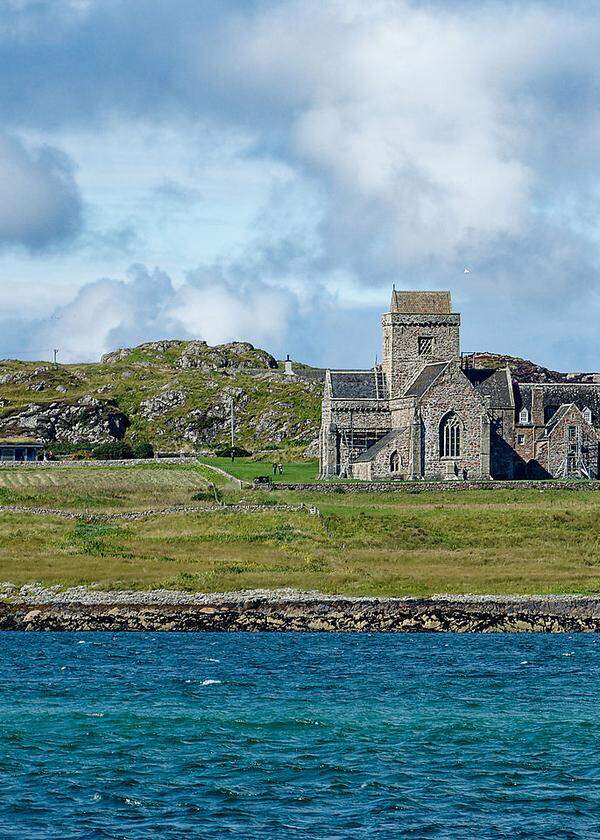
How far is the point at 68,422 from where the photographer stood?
16612 cm

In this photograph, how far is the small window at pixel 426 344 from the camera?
11550cm

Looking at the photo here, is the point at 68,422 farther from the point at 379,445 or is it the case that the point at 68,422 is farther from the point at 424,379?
the point at 424,379

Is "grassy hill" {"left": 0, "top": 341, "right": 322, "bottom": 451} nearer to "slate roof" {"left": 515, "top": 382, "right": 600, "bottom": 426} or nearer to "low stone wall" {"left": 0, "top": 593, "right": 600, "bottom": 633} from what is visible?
"slate roof" {"left": 515, "top": 382, "right": 600, "bottom": 426}

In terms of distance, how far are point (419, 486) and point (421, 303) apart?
1017 inches

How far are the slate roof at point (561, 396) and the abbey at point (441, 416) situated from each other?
0.09m

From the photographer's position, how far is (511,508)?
8731 cm

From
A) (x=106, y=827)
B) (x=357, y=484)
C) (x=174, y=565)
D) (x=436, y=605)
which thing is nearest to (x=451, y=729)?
(x=106, y=827)

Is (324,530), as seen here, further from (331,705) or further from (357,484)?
(331,705)

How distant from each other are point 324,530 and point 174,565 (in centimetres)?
1348

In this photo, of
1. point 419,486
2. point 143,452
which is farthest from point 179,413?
point 419,486

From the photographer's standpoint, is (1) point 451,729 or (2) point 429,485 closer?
(1) point 451,729

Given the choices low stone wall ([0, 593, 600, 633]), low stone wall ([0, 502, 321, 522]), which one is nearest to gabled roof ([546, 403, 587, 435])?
low stone wall ([0, 502, 321, 522])

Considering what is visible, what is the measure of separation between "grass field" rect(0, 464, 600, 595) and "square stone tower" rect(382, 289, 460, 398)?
21.4 meters

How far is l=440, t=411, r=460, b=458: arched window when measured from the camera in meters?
107
